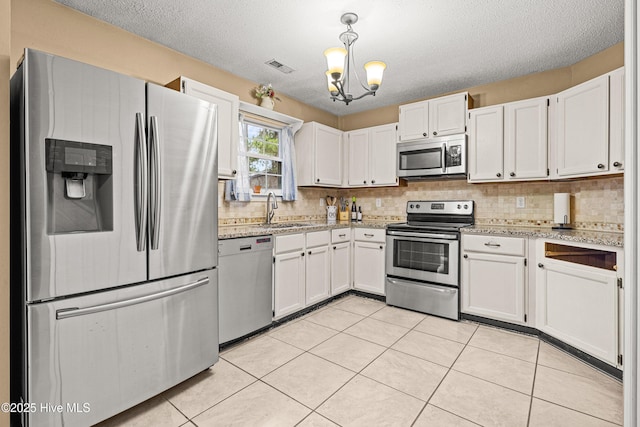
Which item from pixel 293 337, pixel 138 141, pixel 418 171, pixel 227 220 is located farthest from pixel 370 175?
pixel 138 141

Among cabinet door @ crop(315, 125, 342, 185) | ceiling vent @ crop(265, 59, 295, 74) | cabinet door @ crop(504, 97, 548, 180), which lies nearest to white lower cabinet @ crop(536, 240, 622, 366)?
cabinet door @ crop(504, 97, 548, 180)

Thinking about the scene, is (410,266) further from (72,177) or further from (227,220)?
(72,177)

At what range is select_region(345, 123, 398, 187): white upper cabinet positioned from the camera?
4.04 m

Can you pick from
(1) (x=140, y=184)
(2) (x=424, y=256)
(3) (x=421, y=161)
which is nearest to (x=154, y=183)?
(1) (x=140, y=184)

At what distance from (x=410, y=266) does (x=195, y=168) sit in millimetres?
2491

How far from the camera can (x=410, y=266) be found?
3.49m

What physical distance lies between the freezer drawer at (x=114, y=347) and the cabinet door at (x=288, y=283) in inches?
35.8

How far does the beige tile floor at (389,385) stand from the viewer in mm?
1738

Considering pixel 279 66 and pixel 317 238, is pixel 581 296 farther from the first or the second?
pixel 279 66

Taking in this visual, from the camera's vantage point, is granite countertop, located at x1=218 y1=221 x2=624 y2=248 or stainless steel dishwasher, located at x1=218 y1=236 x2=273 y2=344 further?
stainless steel dishwasher, located at x1=218 y1=236 x2=273 y2=344

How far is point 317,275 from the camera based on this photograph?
3467 millimetres

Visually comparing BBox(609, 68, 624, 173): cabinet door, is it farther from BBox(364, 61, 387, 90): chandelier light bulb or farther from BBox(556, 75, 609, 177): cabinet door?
BBox(364, 61, 387, 90): chandelier light bulb

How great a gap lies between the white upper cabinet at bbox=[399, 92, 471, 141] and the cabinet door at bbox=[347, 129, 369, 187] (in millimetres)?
558

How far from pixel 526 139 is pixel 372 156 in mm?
1736
